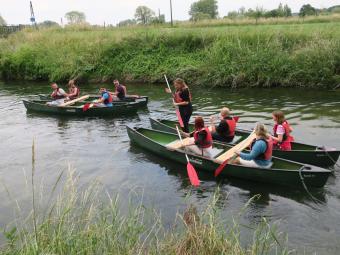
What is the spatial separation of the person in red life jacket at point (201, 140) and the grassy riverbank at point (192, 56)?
1108cm

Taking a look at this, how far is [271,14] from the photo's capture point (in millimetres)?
42250

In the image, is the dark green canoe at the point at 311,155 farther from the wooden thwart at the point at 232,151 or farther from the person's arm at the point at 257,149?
the person's arm at the point at 257,149

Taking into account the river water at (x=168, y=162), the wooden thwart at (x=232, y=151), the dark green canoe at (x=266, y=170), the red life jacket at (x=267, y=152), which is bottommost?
the river water at (x=168, y=162)

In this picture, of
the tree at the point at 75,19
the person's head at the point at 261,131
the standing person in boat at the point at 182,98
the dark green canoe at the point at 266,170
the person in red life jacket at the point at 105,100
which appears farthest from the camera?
the tree at the point at 75,19

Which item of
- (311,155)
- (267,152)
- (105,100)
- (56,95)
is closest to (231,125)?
(267,152)

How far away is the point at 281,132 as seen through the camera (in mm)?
9547

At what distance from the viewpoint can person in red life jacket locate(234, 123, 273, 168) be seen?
336 inches

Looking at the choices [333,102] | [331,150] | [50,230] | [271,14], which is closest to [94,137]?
[331,150]

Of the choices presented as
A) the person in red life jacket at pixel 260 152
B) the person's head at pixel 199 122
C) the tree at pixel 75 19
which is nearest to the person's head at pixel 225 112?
the person's head at pixel 199 122

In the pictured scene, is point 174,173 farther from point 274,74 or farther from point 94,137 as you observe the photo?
point 274,74

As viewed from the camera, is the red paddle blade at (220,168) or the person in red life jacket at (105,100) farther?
the person in red life jacket at (105,100)

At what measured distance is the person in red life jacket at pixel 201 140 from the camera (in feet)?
32.1

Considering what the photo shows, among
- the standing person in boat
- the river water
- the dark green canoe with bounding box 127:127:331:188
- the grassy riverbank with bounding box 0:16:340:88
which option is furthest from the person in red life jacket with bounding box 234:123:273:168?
the grassy riverbank with bounding box 0:16:340:88

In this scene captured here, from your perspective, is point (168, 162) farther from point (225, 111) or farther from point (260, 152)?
point (260, 152)
